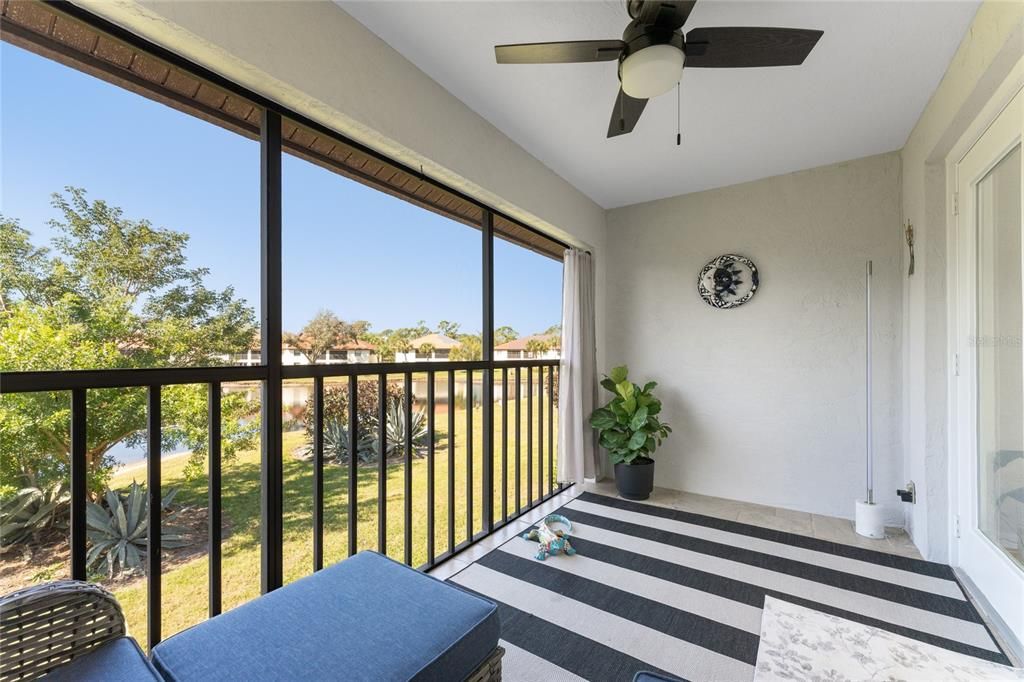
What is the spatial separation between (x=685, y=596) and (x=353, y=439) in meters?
1.68

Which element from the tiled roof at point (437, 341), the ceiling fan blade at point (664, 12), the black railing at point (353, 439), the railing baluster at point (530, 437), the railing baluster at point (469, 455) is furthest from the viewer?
the railing baluster at point (530, 437)

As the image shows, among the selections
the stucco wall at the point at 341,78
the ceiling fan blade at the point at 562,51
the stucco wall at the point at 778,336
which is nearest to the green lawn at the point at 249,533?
the stucco wall at the point at 341,78

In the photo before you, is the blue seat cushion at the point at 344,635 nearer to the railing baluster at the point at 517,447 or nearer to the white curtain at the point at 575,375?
the railing baluster at the point at 517,447

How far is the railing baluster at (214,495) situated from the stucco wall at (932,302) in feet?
10.1

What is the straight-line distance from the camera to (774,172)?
297 centimetres

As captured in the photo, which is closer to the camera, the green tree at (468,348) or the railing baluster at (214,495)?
the railing baluster at (214,495)

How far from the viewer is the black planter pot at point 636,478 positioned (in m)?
3.08

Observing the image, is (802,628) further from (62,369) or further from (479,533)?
(62,369)

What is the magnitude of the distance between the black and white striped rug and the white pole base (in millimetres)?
245

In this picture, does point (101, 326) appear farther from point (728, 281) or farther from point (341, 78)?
point (728, 281)

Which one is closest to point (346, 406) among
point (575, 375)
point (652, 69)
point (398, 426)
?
point (398, 426)

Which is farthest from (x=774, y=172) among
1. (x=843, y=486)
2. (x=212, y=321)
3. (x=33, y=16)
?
(x=33, y=16)

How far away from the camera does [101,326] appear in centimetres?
113

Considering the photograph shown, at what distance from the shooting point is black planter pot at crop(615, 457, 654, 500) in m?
3.08
